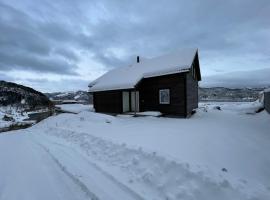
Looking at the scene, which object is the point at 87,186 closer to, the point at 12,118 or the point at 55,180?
the point at 55,180

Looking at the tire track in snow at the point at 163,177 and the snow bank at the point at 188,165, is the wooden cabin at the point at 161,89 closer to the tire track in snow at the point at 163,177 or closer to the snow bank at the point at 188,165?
the snow bank at the point at 188,165

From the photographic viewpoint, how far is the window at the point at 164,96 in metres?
Result: 13.5

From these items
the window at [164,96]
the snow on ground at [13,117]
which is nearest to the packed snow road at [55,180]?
the window at [164,96]

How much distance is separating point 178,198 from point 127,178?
1357 mm

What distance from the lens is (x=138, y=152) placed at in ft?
16.5

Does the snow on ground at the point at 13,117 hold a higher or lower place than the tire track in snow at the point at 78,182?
lower

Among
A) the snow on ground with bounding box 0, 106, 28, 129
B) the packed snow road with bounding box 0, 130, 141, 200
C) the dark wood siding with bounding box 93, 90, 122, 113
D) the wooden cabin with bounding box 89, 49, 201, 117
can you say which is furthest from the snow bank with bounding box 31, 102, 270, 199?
the snow on ground with bounding box 0, 106, 28, 129

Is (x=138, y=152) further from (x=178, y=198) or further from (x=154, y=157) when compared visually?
(x=178, y=198)

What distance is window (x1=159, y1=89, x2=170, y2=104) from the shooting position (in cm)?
1352

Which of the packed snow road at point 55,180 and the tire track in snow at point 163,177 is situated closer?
the tire track in snow at point 163,177


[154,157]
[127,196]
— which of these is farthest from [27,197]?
[154,157]

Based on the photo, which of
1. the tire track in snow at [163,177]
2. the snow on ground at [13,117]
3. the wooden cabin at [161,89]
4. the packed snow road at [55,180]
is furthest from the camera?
the snow on ground at [13,117]

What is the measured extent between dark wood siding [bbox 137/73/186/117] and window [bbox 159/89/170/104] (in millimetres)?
271

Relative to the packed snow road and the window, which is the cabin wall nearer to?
the window
